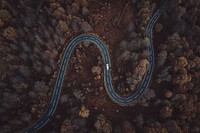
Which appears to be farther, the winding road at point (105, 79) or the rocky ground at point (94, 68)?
the winding road at point (105, 79)

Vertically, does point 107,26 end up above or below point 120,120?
above

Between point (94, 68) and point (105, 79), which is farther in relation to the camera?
point (105, 79)

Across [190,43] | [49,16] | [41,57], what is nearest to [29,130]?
[41,57]

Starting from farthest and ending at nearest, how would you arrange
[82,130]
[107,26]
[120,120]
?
1. [107,26]
2. [120,120]
3. [82,130]

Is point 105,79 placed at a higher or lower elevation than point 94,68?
lower

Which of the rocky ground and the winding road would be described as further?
the winding road

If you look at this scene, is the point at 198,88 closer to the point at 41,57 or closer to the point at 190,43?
the point at 190,43

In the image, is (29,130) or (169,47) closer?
(29,130)

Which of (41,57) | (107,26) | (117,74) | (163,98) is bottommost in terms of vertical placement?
(163,98)
